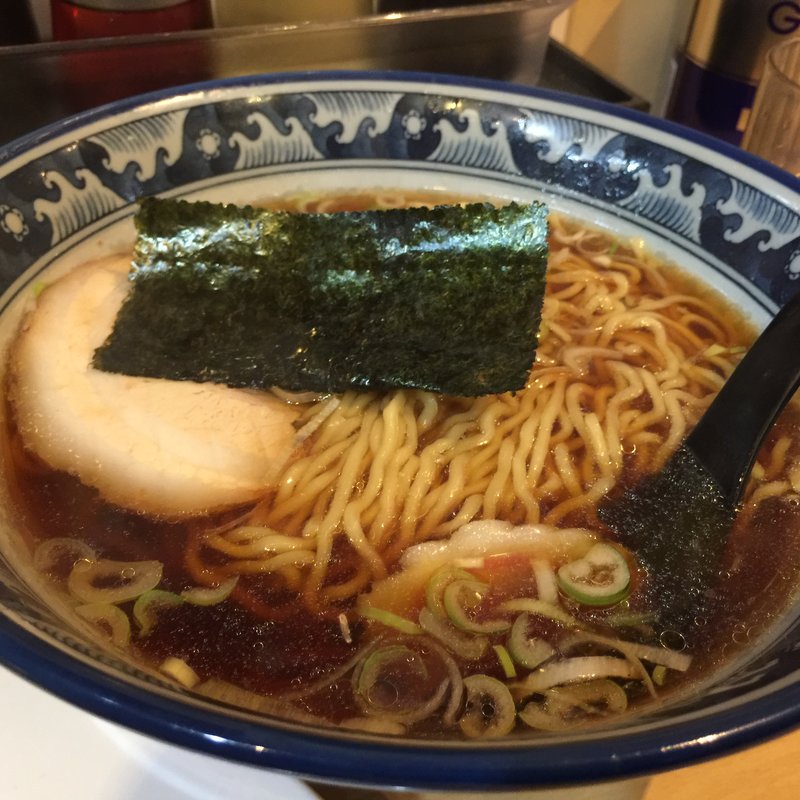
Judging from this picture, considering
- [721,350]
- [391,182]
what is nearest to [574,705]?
[721,350]

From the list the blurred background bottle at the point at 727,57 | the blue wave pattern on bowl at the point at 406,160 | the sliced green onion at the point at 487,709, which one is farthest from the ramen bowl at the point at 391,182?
the blurred background bottle at the point at 727,57

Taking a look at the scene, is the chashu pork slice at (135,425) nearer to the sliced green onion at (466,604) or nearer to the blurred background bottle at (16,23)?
the sliced green onion at (466,604)

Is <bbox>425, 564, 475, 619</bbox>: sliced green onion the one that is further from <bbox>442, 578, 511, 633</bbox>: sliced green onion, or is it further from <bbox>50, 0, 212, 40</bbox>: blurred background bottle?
<bbox>50, 0, 212, 40</bbox>: blurred background bottle

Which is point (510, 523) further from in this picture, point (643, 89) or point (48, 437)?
point (643, 89)

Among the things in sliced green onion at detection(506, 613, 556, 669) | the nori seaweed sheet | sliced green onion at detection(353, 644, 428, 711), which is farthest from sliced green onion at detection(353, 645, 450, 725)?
the nori seaweed sheet

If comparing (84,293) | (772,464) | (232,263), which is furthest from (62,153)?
(772,464)

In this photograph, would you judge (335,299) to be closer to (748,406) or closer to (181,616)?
(181,616)
